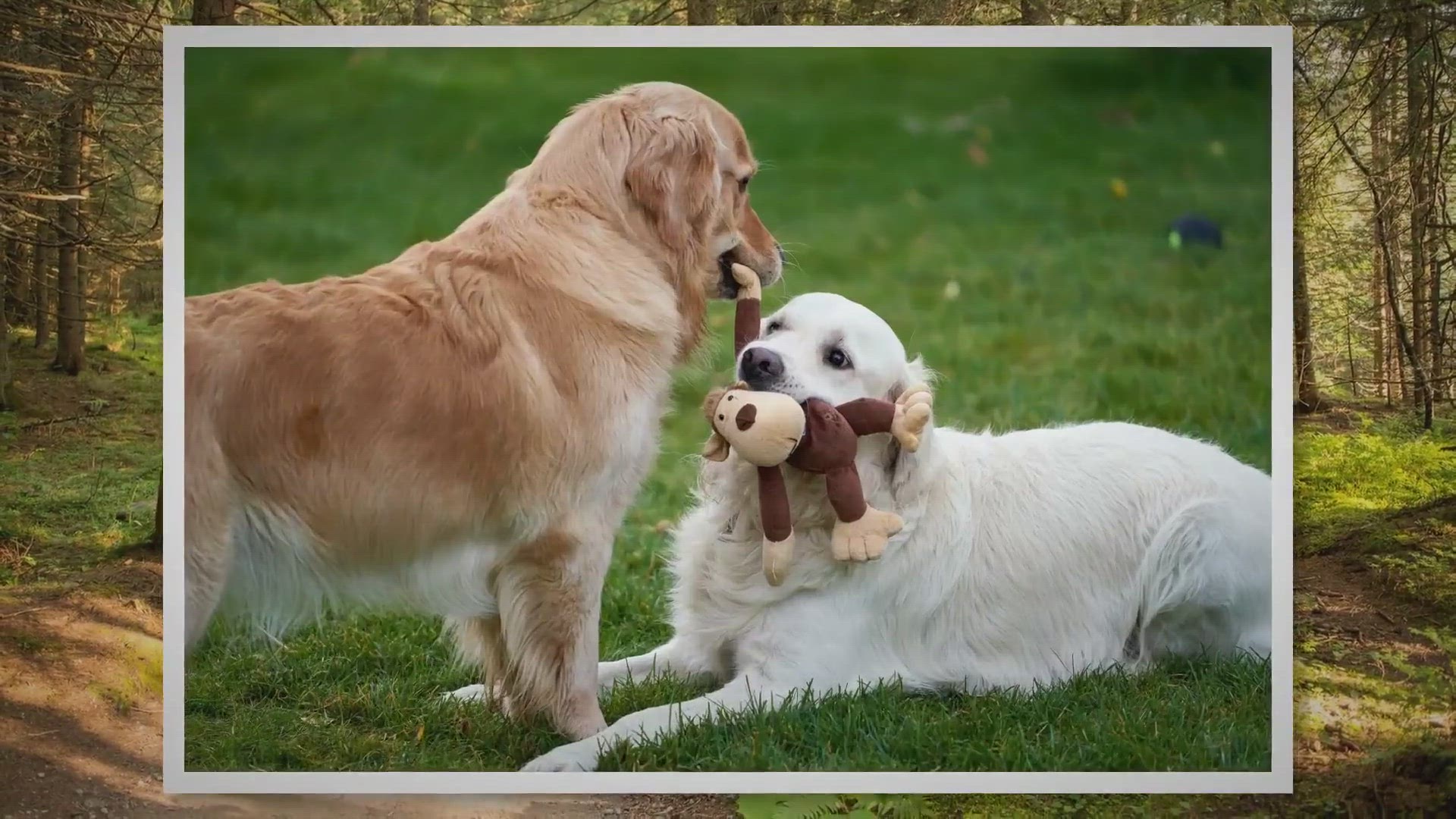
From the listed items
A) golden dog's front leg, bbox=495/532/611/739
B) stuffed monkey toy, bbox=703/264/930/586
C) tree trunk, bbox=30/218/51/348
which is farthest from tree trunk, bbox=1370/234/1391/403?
tree trunk, bbox=30/218/51/348

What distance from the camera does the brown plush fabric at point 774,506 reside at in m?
2.98

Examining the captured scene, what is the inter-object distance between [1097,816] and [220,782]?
2.28m

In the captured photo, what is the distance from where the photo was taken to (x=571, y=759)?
2.98 meters

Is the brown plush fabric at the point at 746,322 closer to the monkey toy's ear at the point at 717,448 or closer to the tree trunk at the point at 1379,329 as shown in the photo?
the monkey toy's ear at the point at 717,448

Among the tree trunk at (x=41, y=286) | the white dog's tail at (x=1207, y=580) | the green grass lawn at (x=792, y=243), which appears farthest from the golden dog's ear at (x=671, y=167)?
the tree trunk at (x=41, y=286)

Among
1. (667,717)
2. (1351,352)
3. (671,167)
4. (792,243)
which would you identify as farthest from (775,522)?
(1351,352)

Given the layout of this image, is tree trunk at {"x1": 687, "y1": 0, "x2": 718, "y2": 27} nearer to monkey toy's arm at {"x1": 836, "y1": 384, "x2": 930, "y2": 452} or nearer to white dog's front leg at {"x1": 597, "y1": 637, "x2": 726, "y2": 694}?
monkey toy's arm at {"x1": 836, "y1": 384, "x2": 930, "y2": 452}

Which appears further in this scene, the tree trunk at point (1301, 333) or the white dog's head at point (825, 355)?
the tree trunk at point (1301, 333)

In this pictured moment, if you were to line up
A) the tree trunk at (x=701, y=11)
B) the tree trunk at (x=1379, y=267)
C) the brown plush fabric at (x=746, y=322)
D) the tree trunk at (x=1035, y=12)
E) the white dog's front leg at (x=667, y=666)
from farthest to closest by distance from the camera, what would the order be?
1. the tree trunk at (x=701, y=11)
2. the tree trunk at (x=1035, y=12)
3. the tree trunk at (x=1379, y=267)
4. the white dog's front leg at (x=667, y=666)
5. the brown plush fabric at (x=746, y=322)

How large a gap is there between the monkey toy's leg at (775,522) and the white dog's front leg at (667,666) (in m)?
0.38

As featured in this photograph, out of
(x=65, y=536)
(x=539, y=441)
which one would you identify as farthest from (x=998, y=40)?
(x=65, y=536)

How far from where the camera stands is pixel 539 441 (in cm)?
289

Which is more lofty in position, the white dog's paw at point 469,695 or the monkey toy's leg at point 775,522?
the monkey toy's leg at point 775,522

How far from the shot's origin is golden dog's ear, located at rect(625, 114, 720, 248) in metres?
3.03
